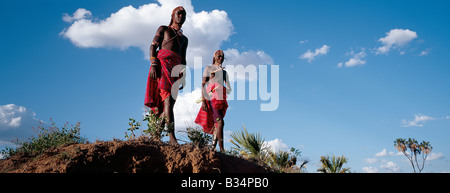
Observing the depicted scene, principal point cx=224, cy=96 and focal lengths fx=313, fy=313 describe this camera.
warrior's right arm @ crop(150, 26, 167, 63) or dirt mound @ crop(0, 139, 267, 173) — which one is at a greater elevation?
warrior's right arm @ crop(150, 26, 167, 63)

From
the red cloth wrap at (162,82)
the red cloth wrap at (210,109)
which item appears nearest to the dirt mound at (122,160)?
the red cloth wrap at (162,82)

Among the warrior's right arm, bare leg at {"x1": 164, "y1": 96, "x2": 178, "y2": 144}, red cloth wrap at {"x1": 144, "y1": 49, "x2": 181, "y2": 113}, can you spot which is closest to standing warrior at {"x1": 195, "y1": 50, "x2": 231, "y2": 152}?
red cloth wrap at {"x1": 144, "y1": 49, "x2": 181, "y2": 113}

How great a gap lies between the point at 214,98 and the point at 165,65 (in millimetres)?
1504

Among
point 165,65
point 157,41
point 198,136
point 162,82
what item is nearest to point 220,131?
point 198,136

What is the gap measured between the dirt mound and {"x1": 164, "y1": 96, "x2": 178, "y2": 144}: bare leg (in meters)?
0.99

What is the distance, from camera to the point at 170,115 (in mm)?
5914

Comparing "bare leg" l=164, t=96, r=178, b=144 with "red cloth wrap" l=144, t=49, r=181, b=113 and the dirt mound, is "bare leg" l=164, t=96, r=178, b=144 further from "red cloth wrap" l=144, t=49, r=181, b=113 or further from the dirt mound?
the dirt mound

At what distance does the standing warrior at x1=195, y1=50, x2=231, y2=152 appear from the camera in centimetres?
706

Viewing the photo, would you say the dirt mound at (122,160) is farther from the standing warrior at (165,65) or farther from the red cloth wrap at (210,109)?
the red cloth wrap at (210,109)

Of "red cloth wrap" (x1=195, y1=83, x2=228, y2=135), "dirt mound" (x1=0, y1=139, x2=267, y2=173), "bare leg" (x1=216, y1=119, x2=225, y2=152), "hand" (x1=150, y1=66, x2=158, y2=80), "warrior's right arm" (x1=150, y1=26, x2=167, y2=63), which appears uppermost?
"warrior's right arm" (x1=150, y1=26, x2=167, y2=63)

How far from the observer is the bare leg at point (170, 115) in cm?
571

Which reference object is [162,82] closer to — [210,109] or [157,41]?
[157,41]

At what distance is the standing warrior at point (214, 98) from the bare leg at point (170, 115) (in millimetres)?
1312
